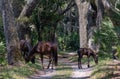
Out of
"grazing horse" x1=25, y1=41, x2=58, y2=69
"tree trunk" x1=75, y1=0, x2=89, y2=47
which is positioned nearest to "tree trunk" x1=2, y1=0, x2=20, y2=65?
"grazing horse" x1=25, y1=41, x2=58, y2=69

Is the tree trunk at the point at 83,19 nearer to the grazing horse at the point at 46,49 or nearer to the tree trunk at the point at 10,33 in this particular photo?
the grazing horse at the point at 46,49

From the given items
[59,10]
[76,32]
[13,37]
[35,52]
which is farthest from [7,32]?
[76,32]

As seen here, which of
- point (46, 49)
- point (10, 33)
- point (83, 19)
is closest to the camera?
point (10, 33)

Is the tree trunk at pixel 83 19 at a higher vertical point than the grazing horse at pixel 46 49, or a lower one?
higher

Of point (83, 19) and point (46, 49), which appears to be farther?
point (83, 19)

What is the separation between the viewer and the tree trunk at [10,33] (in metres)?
23.8

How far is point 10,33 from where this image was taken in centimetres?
2392

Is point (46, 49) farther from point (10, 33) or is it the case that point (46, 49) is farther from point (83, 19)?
point (83, 19)

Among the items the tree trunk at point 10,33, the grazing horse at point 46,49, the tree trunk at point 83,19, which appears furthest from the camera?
the tree trunk at point 83,19

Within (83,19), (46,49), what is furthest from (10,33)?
(83,19)

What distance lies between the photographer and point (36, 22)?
4447 cm

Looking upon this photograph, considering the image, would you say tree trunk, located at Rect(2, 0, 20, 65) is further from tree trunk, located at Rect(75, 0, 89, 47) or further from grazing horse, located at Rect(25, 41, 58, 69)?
tree trunk, located at Rect(75, 0, 89, 47)

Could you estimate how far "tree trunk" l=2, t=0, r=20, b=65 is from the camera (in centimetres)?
2380

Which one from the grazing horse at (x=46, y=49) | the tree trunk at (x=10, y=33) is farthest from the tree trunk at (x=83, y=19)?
the tree trunk at (x=10, y=33)
